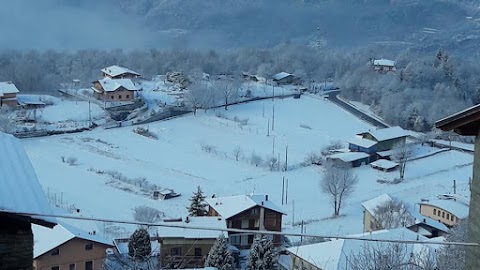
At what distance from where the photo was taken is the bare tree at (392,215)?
6.33m

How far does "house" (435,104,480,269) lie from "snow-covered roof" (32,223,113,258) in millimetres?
3397

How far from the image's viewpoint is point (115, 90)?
532 inches

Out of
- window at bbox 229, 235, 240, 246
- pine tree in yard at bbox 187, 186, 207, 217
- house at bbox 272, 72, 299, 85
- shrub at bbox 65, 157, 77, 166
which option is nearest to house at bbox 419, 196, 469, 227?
window at bbox 229, 235, 240, 246

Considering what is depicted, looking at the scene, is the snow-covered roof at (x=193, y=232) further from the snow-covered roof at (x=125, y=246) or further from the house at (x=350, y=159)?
the house at (x=350, y=159)

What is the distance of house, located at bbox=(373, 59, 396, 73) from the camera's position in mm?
17422

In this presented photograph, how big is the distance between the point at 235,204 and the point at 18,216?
5.20 metres

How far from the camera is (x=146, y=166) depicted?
29.4ft

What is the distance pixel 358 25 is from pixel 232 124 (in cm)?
1523

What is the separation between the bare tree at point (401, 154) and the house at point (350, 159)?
402 mm

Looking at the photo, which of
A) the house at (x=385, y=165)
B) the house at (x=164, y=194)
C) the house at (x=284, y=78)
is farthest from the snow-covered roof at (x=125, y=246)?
the house at (x=284, y=78)

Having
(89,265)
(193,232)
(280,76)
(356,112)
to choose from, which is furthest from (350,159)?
(280,76)

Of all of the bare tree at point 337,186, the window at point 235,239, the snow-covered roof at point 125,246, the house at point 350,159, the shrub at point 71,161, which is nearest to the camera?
the snow-covered roof at point 125,246

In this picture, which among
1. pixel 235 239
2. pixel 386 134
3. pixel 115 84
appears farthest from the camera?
pixel 115 84

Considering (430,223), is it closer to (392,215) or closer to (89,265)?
(392,215)
